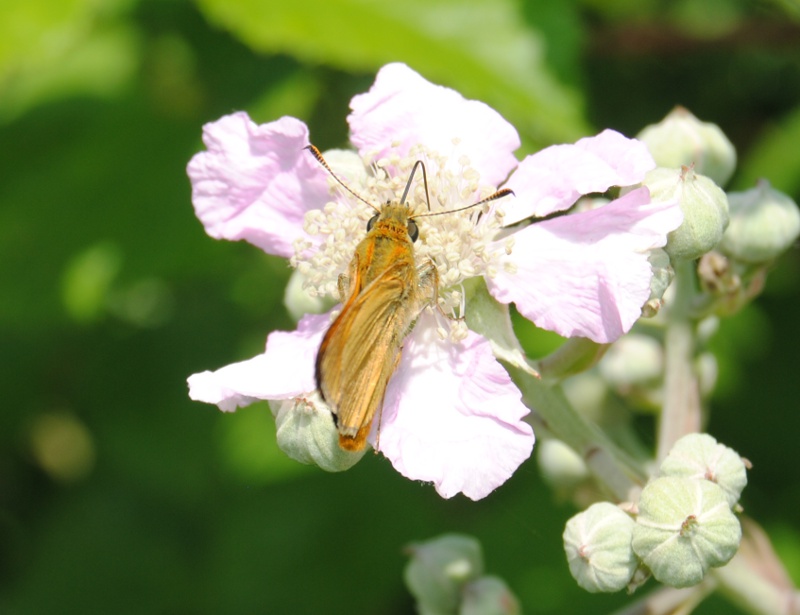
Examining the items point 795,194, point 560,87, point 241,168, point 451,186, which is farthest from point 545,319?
point 795,194

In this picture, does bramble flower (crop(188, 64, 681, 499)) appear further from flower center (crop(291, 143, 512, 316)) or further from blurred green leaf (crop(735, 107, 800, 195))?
blurred green leaf (crop(735, 107, 800, 195))

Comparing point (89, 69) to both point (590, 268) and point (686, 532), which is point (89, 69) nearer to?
point (590, 268)

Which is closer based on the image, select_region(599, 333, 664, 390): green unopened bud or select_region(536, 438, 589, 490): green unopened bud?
select_region(536, 438, 589, 490): green unopened bud

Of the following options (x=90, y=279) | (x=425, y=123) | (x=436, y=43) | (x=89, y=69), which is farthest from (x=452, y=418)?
(x=89, y=69)

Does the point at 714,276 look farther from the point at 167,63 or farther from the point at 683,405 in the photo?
the point at 167,63

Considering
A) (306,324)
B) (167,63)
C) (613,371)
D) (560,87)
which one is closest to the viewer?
(306,324)

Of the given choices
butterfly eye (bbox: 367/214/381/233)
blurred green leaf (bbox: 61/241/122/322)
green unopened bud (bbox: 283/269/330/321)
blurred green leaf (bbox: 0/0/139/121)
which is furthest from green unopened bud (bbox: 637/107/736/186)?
blurred green leaf (bbox: 61/241/122/322)

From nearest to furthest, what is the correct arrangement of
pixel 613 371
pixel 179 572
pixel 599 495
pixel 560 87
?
pixel 599 495 → pixel 613 371 → pixel 560 87 → pixel 179 572
